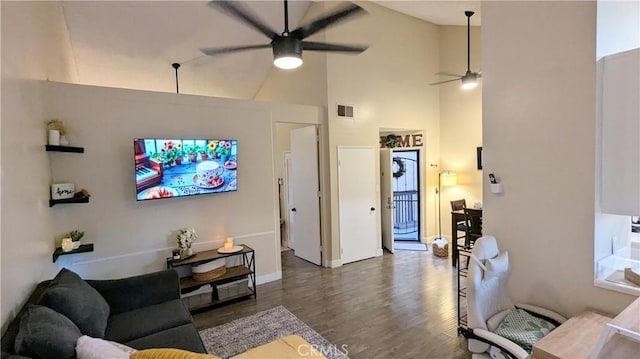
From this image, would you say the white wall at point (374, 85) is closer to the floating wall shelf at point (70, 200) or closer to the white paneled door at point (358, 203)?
the white paneled door at point (358, 203)

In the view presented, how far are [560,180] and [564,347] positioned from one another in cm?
127

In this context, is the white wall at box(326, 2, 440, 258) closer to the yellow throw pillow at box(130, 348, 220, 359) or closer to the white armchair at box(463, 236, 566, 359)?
the white armchair at box(463, 236, 566, 359)

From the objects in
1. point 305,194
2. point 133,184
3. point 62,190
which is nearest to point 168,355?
point 62,190

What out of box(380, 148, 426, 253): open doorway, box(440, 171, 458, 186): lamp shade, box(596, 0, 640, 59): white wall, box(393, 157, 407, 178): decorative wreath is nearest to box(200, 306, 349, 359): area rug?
Result: box(380, 148, 426, 253): open doorway

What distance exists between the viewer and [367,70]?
5496mm

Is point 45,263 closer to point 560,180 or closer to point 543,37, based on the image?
point 560,180

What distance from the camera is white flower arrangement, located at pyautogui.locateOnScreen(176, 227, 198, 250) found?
3735 mm

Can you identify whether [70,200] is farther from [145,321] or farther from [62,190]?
[145,321]

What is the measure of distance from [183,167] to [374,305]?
2.82 m

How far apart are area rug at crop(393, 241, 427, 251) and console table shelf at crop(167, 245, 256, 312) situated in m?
3.21

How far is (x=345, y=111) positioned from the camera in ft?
17.2

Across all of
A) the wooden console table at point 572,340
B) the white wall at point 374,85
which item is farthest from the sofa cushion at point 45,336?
the white wall at point 374,85

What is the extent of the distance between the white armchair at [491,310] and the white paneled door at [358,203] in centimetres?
298

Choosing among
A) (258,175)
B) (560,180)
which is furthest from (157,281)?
(560,180)
